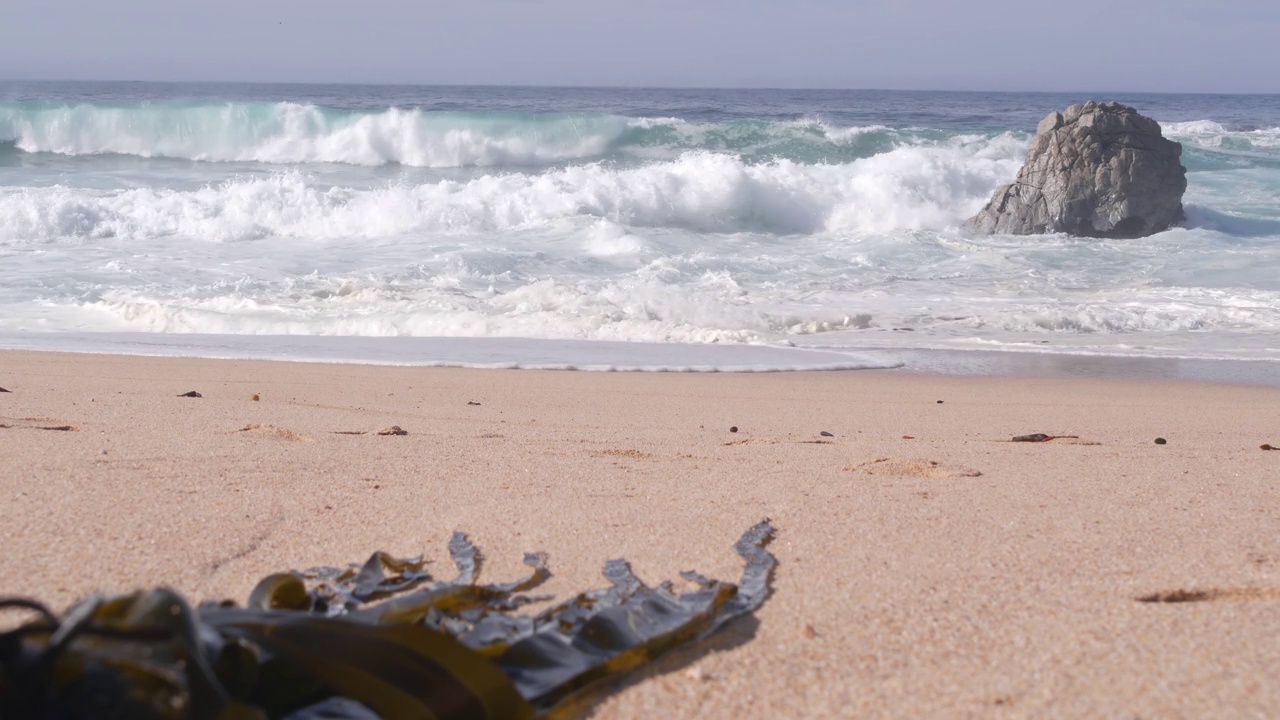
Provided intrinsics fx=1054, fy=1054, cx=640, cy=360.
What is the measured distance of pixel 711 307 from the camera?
32.3ft

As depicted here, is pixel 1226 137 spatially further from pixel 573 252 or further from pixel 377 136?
pixel 573 252

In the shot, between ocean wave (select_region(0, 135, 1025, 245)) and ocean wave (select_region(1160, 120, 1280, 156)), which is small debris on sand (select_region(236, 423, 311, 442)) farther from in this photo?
ocean wave (select_region(1160, 120, 1280, 156))

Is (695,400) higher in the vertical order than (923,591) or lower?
lower

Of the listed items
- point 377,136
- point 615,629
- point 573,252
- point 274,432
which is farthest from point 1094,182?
point 377,136

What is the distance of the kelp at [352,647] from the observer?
1.17 metres

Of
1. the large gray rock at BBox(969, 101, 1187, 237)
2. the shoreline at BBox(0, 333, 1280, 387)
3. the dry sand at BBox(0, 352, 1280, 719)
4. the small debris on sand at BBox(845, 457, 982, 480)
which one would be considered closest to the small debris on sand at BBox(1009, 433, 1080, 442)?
the dry sand at BBox(0, 352, 1280, 719)

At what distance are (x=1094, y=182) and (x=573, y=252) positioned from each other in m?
7.97

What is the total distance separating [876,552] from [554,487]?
44.0 inches

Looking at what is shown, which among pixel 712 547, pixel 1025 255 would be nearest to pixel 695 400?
pixel 712 547

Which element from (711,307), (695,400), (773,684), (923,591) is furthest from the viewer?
(711,307)

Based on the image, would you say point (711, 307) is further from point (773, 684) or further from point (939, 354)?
point (773, 684)

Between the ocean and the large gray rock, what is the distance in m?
0.50

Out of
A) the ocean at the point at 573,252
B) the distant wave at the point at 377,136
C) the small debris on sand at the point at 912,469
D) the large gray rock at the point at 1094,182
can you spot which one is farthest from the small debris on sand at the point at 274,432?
the distant wave at the point at 377,136

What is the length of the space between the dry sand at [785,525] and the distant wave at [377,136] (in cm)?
2063
